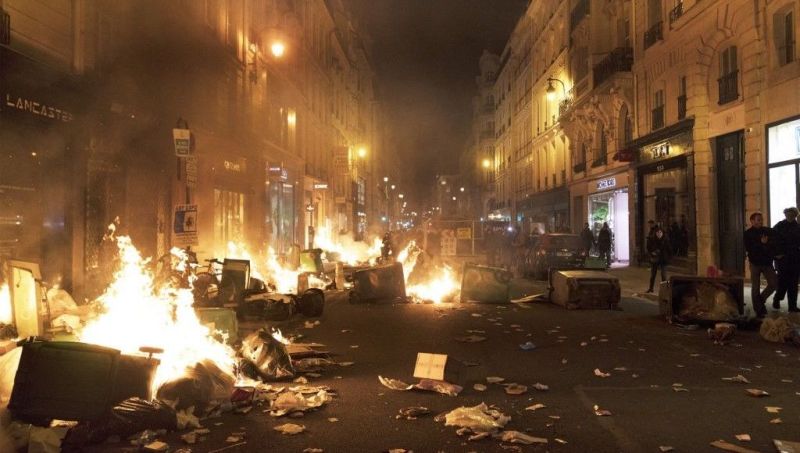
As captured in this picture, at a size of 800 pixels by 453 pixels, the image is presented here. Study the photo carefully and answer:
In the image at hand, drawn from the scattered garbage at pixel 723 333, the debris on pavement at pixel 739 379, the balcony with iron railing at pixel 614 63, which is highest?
the balcony with iron railing at pixel 614 63

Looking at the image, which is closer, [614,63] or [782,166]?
[782,166]

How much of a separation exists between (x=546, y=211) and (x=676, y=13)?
20831 millimetres

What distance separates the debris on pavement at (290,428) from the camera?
194 inches

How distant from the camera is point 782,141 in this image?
14586 mm

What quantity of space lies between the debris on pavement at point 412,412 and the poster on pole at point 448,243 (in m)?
23.2

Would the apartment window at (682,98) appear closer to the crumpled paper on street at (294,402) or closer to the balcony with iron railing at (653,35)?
the balcony with iron railing at (653,35)

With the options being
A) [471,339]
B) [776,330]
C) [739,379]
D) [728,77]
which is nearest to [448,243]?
[728,77]

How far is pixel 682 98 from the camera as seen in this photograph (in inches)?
787

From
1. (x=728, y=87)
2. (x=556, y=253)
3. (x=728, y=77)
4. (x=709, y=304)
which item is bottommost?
(x=709, y=304)

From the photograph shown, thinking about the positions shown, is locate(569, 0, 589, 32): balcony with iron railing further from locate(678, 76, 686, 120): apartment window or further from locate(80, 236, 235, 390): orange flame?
locate(80, 236, 235, 390): orange flame

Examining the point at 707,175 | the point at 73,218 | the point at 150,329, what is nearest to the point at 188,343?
the point at 150,329

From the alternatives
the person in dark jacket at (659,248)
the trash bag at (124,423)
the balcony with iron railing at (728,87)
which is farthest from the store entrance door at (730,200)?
the trash bag at (124,423)

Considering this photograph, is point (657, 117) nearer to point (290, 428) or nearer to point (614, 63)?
point (614, 63)

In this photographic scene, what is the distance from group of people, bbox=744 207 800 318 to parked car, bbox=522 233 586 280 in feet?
26.1
